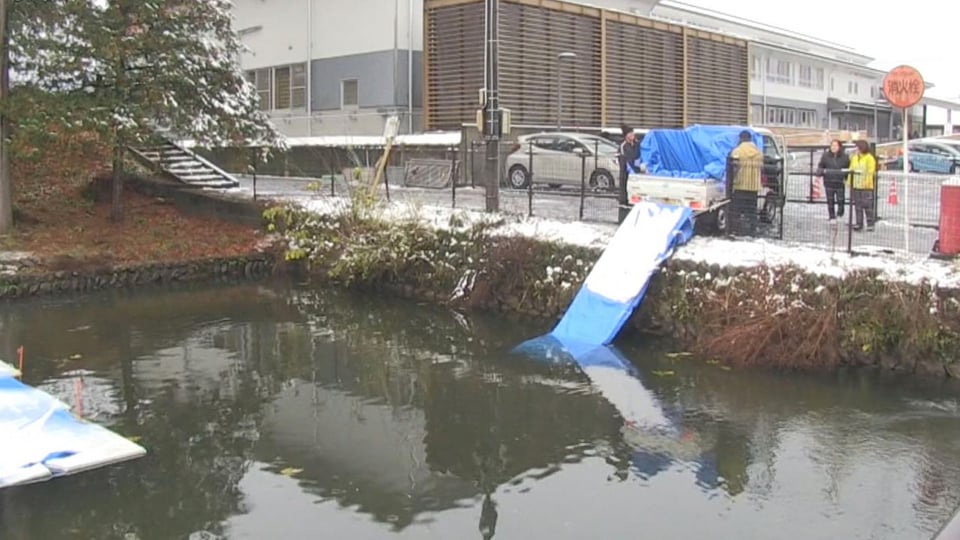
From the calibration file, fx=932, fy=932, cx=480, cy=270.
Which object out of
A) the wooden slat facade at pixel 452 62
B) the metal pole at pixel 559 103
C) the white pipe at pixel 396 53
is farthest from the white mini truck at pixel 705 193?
the white pipe at pixel 396 53

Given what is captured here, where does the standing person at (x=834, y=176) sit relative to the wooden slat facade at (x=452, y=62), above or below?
below

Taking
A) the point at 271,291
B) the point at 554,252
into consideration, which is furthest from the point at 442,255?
the point at 271,291

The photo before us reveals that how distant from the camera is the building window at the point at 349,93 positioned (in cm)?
2970

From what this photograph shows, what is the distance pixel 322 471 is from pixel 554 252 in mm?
7163

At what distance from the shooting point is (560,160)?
72.3 feet

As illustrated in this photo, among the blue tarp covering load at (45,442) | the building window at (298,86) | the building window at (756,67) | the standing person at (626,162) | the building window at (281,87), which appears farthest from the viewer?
the building window at (756,67)

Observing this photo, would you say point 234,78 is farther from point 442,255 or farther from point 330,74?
point 330,74

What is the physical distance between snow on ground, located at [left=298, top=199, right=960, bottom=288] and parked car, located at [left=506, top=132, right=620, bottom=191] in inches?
220

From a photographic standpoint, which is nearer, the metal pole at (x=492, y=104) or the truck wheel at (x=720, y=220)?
the truck wheel at (x=720, y=220)

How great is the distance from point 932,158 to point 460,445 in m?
24.5

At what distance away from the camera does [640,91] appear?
3158cm

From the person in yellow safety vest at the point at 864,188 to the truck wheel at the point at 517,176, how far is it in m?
8.82

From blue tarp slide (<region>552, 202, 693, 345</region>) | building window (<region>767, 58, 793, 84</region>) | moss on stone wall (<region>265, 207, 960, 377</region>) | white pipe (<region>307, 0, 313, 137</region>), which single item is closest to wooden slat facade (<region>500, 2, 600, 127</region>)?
white pipe (<region>307, 0, 313, 137</region>)

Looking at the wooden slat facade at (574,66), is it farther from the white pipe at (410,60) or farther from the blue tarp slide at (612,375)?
the blue tarp slide at (612,375)
